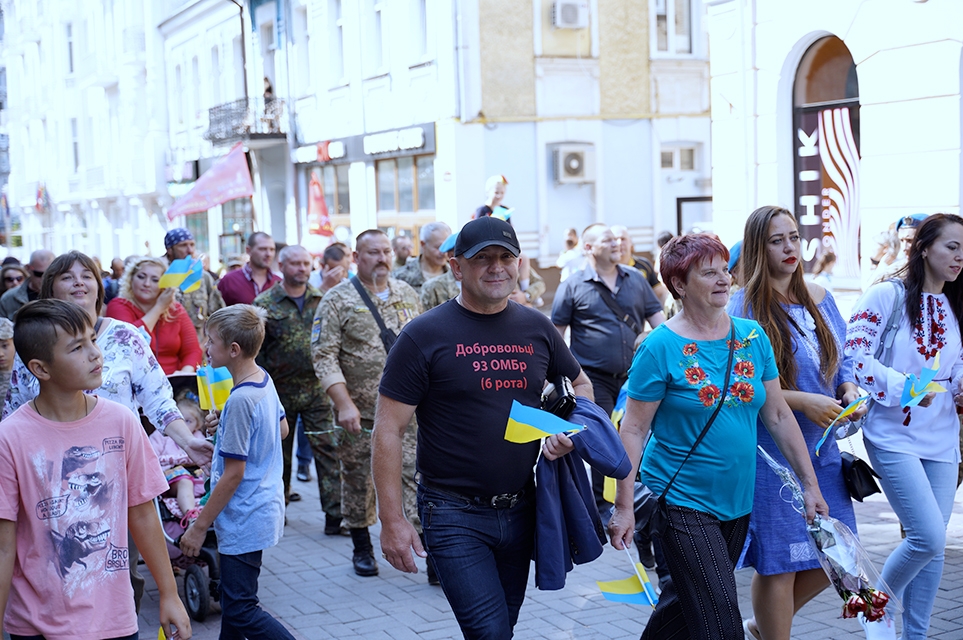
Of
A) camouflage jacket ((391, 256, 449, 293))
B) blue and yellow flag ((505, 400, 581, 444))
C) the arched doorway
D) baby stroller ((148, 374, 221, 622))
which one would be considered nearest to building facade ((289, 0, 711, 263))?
the arched doorway

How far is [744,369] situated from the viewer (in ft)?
13.6

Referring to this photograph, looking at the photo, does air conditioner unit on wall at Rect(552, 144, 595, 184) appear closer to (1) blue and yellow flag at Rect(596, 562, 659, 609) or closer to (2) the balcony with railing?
(2) the balcony with railing

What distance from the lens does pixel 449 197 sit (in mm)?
20812

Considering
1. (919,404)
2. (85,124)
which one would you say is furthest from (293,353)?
(85,124)

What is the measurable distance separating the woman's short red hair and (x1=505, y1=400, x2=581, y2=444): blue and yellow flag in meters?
0.97

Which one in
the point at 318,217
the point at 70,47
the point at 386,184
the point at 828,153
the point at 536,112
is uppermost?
the point at 70,47

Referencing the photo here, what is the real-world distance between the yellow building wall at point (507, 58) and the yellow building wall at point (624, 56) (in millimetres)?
1627

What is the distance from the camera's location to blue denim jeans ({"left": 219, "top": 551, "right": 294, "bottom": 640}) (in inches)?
185

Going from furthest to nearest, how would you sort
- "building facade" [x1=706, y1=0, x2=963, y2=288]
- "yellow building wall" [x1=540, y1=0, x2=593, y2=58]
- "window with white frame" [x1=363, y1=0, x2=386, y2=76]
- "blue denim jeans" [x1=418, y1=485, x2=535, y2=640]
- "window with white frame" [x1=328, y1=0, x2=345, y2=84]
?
"window with white frame" [x1=328, y1=0, x2=345, y2=84]
"window with white frame" [x1=363, y1=0, x2=386, y2=76]
"yellow building wall" [x1=540, y1=0, x2=593, y2=58]
"building facade" [x1=706, y1=0, x2=963, y2=288]
"blue denim jeans" [x1=418, y1=485, x2=535, y2=640]

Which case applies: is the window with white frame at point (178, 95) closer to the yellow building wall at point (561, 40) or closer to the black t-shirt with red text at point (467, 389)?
the yellow building wall at point (561, 40)

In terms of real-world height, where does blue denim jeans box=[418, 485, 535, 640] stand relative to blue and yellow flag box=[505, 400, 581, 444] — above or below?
below

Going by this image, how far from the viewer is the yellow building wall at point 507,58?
20469 mm

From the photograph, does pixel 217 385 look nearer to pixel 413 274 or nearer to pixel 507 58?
pixel 413 274

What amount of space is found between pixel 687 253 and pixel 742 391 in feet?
1.88
